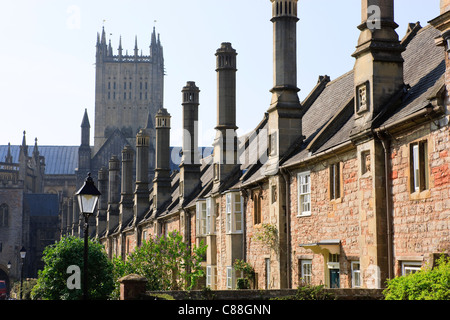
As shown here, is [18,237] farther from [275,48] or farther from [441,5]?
[441,5]

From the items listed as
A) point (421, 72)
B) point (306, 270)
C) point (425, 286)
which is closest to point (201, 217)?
point (306, 270)

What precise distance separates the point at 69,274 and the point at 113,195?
1261 inches

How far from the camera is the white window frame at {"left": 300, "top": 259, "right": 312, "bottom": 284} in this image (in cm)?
2194

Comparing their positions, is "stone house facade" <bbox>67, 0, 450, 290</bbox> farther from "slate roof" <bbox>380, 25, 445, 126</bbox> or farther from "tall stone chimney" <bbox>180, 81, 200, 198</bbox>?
"tall stone chimney" <bbox>180, 81, 200, 198</bbox>

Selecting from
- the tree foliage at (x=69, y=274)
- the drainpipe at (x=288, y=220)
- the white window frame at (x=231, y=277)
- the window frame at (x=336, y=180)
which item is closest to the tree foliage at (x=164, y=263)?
the tree foliage at (x=69, y=274)

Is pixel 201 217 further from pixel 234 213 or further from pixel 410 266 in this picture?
pixel 410 266

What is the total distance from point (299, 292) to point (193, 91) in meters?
24.9

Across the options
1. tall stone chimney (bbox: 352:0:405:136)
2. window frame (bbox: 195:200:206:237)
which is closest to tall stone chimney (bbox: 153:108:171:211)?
window frame (bbox: 195:200:206:237)

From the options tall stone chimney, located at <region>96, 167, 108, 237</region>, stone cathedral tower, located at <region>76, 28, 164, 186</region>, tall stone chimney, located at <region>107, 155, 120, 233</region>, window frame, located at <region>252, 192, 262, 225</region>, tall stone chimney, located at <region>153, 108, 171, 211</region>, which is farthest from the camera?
stone cathedral tower, located at <region>76, 28, 164, 186</region>

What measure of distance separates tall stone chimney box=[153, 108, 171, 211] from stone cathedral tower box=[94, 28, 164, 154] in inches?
4026

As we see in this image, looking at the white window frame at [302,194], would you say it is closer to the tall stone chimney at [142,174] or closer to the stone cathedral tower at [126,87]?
the tall stone chimney at [142,174]

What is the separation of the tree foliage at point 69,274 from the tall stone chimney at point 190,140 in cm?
717

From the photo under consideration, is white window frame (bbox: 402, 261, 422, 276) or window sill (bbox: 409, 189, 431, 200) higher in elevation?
window sill (bbox: 409, 189, 431, 200)

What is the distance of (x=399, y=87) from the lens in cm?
1838
